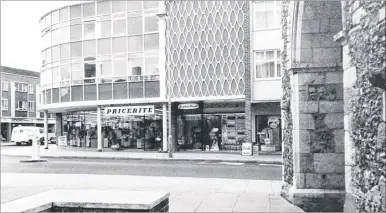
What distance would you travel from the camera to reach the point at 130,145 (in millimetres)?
29641

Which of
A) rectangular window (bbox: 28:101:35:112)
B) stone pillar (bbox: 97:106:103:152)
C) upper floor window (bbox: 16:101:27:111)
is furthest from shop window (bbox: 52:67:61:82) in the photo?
rectangular window (bbox: 28:101:35:112)

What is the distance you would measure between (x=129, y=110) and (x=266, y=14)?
10399mm

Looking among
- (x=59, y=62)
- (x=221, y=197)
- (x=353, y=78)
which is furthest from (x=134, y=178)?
(x=59, y=62)

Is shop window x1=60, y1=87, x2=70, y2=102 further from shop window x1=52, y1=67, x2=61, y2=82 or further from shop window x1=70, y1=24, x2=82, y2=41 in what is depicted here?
shop window x1=70, y1=24, x2=82, y2=41

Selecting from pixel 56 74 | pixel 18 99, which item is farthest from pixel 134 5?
pixel 18 99

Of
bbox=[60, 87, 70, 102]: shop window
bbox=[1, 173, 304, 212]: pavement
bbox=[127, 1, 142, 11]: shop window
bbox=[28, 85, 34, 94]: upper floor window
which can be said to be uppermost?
bbox=[127, 1, 142, 11]: shop window

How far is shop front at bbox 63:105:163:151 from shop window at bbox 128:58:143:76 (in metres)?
2.25

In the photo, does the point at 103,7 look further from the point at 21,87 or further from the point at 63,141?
the point at 21,87

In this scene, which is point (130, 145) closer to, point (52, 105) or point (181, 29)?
point (52, 105)

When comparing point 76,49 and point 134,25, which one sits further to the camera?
point 76,49

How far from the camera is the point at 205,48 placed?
2559cm

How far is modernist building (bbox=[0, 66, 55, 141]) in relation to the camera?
56.0m

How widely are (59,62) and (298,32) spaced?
23966mm

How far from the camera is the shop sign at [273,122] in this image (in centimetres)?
2538
